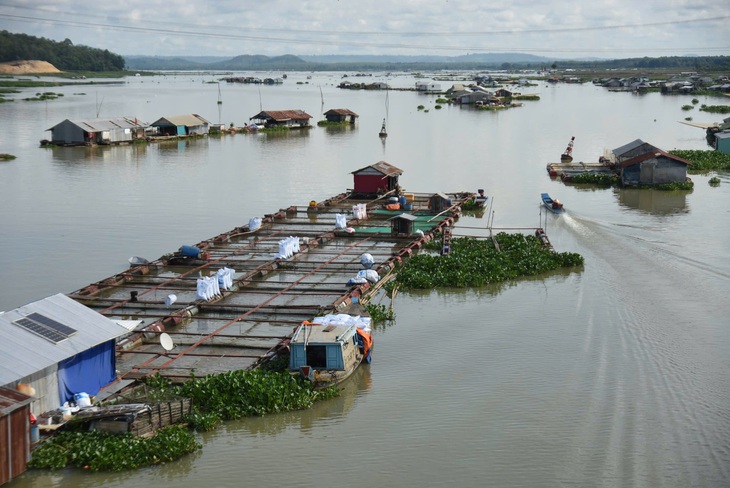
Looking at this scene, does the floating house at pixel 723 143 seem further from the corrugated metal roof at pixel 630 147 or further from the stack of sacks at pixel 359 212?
the stack of sacks at pixel 359 212

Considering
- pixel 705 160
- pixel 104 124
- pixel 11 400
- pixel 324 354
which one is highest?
pixel 104 124

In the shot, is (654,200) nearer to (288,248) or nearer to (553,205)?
(553,205)

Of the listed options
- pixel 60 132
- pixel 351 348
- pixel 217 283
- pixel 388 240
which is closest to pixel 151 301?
pixel 217 283

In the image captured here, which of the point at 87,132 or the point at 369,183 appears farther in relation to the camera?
the point at 87,132

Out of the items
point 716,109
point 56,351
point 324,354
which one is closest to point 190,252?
point 324,354

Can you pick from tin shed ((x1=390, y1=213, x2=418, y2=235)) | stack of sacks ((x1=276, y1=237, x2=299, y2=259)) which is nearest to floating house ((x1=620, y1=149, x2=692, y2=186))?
tin shed ((x1=390, y1=213, x2=418, y2=235))

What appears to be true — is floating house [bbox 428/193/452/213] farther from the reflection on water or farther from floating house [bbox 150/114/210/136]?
floating house [bbox 150/114/210/136]
